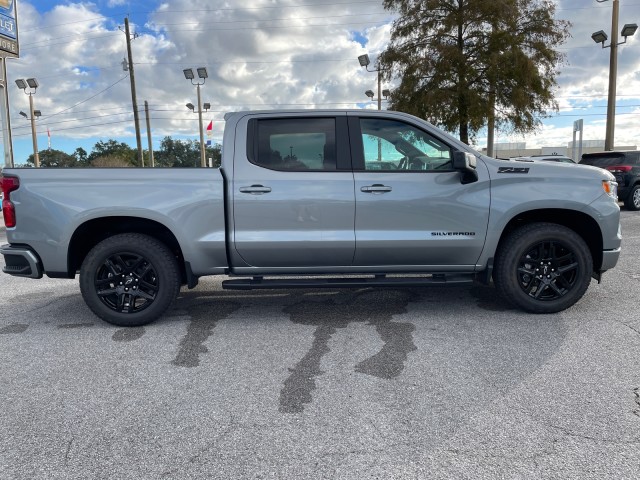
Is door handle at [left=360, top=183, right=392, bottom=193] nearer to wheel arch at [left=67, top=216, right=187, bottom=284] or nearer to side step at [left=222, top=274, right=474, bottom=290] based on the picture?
side step at [left=222, top=274, right=474, bottom=290]

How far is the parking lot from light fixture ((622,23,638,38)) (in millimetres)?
18048

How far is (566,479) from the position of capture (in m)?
2.26

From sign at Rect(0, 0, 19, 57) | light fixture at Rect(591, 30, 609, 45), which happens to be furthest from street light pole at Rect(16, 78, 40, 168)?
light fixture at Rect(591, 30, 609, 45)

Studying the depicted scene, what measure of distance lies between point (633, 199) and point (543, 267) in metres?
11.6

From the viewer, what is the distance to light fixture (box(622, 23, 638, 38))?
734 inches

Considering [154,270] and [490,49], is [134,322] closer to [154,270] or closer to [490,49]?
[154,270]

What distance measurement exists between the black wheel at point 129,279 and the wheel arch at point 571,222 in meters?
3.10

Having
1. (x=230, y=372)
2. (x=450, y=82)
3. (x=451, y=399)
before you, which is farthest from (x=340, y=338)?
(x=450, y=82)

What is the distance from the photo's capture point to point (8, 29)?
1941 centimetres

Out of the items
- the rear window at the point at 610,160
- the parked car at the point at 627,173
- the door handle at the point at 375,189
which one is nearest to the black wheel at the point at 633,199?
the parked car at the point at 627,173

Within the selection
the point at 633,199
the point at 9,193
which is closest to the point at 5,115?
the point at 9,193

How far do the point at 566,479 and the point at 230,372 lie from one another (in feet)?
7.14

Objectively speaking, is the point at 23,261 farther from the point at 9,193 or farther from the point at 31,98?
the point at 31,98

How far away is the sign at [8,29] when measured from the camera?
18938 millimetres
